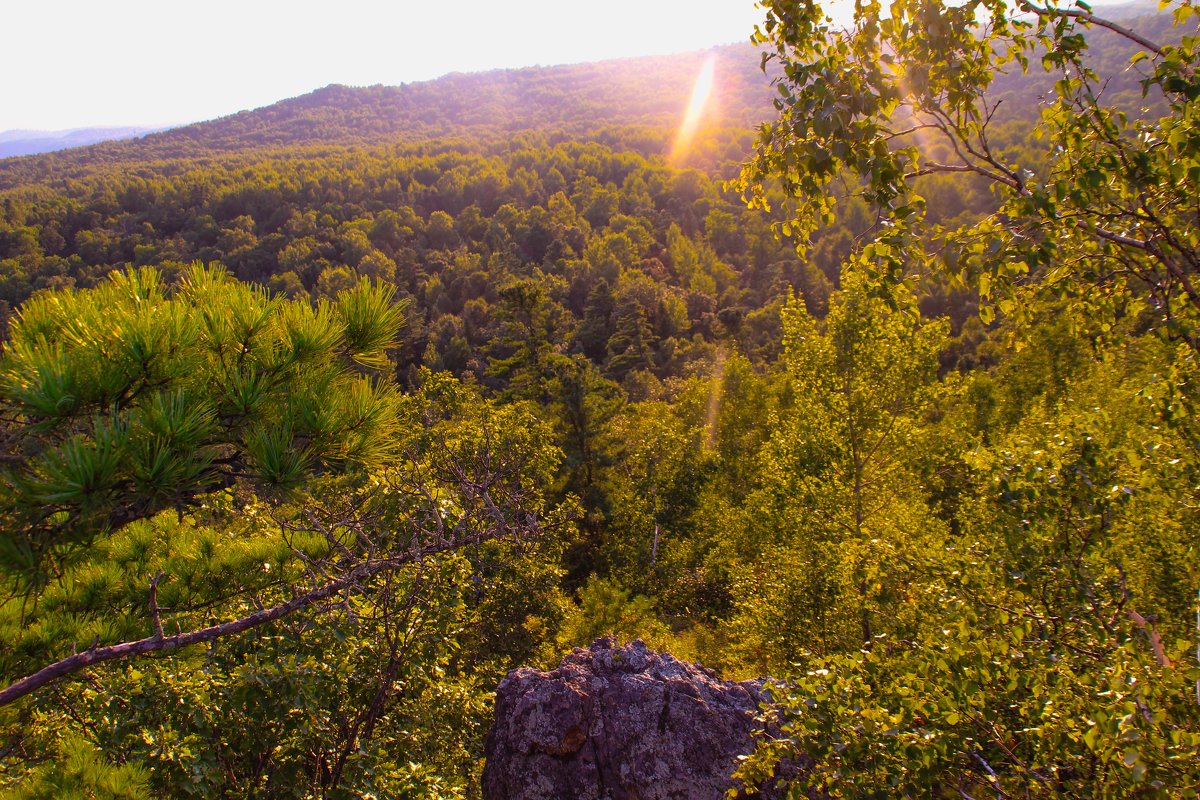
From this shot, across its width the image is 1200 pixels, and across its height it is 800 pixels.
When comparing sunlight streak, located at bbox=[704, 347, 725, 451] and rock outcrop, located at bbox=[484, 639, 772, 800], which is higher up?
rock outcrop, located at bbox=[484, 639, 772, 800]

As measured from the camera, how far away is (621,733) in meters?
5.27

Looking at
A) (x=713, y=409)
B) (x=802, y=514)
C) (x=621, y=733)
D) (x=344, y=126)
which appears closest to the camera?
(x=621, y=733)

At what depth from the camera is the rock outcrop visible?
16.6 ft

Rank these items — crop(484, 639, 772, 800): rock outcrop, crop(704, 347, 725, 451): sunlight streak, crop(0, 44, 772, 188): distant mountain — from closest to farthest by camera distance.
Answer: crop(484, 639, 772, 800): rock outcrop → crop(704, 347, 725, 451): sunlight streak → crop(0, 44, 772, 188): distant mountain

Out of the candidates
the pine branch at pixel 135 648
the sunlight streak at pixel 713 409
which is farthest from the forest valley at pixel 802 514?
the sunlight streak at pixel 713 409

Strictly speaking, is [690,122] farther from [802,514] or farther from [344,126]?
[802,514]

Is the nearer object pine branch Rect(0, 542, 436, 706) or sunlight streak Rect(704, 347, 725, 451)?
pine branch Rect(0, 542, 436, 706)

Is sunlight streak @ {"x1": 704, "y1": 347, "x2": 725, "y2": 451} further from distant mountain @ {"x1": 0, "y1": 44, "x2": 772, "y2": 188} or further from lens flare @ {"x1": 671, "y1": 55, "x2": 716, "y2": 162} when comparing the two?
distant mountain @ {"x1": 0, "y1": 44, "x2": 772, "y2": 188}

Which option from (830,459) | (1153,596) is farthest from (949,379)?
(1153,596)

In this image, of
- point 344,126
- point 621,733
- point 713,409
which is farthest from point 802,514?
point 344,126

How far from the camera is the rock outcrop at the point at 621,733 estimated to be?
5.05m

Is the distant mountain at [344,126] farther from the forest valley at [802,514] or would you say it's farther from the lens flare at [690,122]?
A: the forest valley at [802,514]

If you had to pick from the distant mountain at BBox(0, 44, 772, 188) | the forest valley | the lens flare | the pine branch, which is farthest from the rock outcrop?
the distant mountain at BBox(0, 44, 772, 188)

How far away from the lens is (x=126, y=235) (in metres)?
73.1
